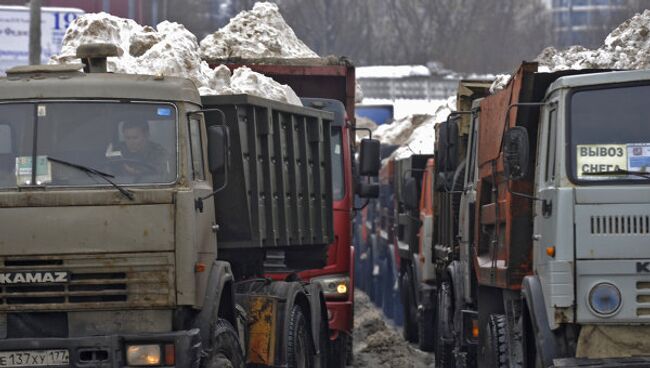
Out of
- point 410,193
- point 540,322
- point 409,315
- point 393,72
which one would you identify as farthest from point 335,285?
point 393,72

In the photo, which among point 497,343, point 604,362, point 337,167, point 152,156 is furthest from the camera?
point 337,167

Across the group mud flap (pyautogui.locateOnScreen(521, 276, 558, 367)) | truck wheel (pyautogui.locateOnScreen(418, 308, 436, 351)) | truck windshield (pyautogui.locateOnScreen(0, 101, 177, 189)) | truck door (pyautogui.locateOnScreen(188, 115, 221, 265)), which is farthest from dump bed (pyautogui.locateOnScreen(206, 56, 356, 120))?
mud flap (pyautogui.locateOnScreen(521, 276, 558, 367))

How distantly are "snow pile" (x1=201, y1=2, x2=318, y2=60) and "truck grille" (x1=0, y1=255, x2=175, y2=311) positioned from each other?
9.83 metres

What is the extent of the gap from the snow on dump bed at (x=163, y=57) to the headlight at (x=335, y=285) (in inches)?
74.0

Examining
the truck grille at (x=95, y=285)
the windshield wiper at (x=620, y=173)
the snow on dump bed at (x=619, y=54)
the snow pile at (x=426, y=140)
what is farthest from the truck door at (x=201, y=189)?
the snow pile at (x=426, y=140)

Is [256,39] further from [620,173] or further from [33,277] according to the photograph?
[620,173]

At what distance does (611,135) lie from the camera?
33.8 feet

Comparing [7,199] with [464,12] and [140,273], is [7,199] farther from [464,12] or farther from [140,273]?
[464,12]

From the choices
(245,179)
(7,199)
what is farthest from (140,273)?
(245,179)

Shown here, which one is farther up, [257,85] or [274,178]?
[257,85]

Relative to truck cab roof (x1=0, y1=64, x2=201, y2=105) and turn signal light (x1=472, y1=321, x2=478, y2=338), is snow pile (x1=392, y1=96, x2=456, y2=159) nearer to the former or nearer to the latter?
turn signal light (x1=472, y1=321, x2=478, y2=338)

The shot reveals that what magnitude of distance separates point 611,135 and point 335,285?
6825 millimetres

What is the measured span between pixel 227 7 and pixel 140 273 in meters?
60.5

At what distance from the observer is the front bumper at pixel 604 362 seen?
10023mm
